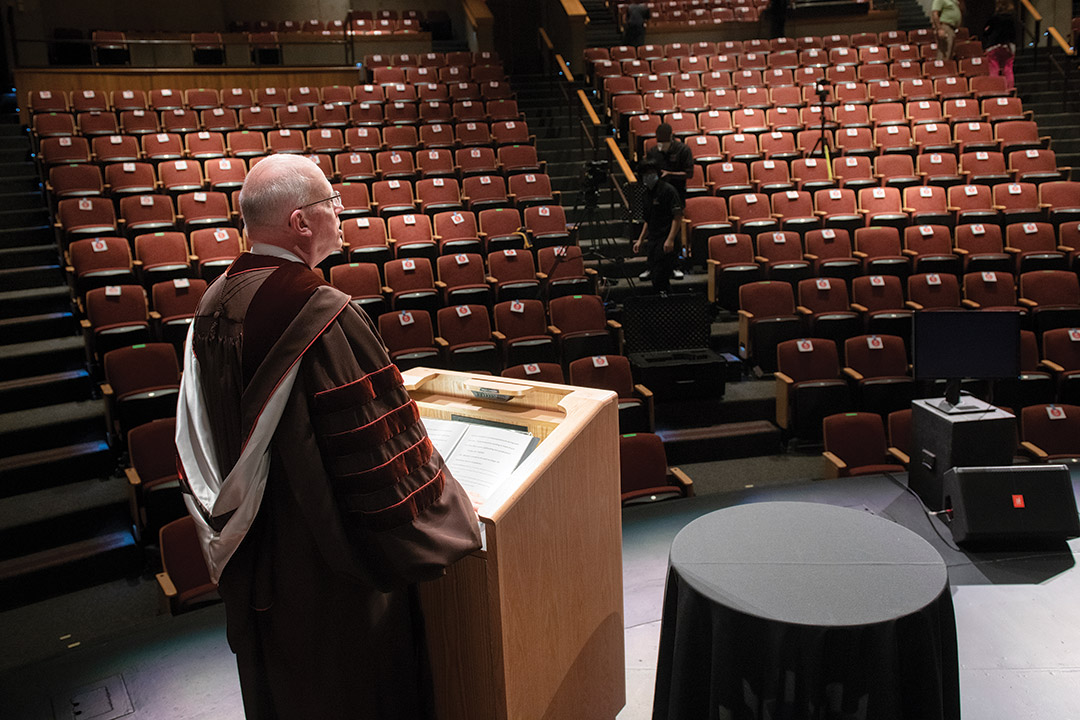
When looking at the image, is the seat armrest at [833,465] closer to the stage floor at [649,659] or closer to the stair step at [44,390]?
the stage floor at [649,659]

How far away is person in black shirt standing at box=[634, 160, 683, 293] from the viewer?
551cm

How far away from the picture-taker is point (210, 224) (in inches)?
218

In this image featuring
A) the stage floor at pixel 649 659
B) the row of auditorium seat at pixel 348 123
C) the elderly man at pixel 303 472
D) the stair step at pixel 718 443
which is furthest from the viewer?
the row of auditorium seat at pixel 348 123

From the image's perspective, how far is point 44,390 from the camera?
4121mm

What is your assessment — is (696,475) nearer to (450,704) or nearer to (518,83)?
(450,704)

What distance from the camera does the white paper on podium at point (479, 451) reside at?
1341 millimetres

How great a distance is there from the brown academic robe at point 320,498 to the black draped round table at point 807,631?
510 mm

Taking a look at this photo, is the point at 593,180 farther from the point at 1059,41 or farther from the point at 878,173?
the point at 1059,41

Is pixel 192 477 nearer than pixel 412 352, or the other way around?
pixel 192 477

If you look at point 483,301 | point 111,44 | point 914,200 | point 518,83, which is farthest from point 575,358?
point 111,44

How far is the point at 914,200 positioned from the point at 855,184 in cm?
53

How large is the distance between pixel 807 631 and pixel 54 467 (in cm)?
345

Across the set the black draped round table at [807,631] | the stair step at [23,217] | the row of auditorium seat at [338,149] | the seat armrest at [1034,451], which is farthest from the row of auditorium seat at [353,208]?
the black draped round table at [807,631]

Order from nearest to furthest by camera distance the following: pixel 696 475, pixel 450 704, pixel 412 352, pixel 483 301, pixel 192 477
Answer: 1. pixel 192 477
2. pixel 450 704
3. pixel 696 475
4. pixel 412 352
5. pixel 483 301
